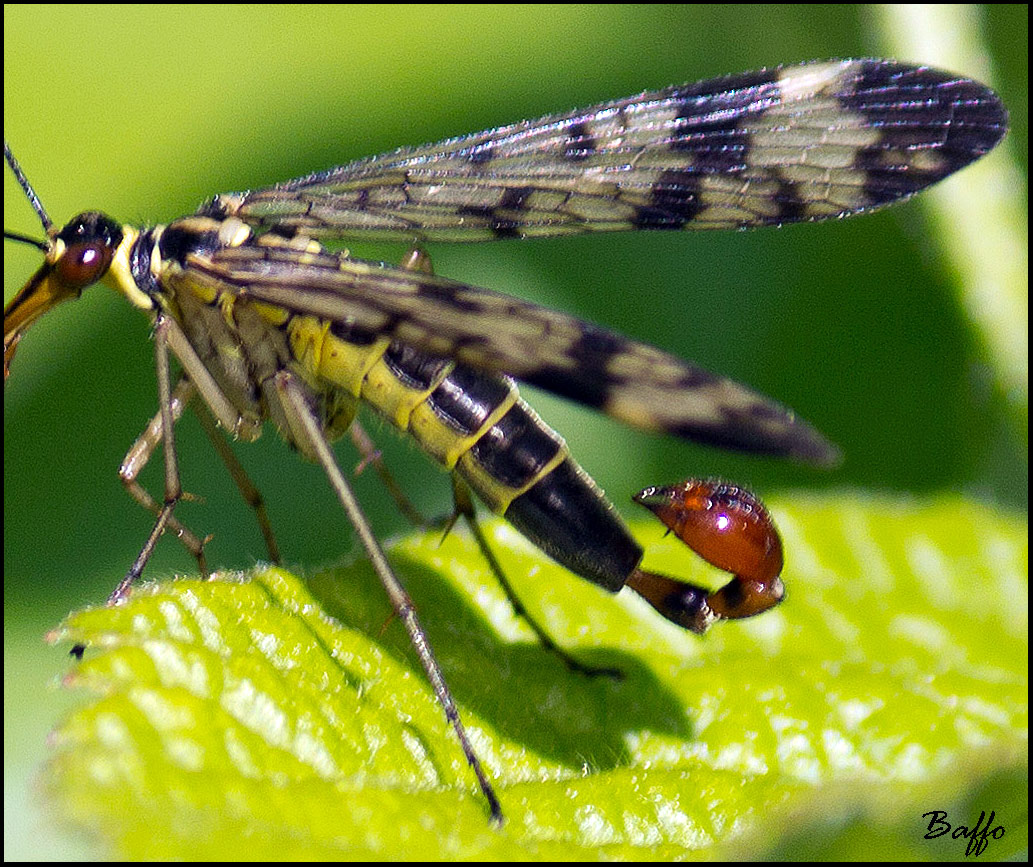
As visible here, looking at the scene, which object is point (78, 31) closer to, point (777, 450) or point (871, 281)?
point (871, 281)

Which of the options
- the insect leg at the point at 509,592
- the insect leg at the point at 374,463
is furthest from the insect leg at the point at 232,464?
Answer: the insect leg at the point at 509,592

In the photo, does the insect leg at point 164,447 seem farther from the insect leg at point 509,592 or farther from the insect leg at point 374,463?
the insect leg at point 509,592

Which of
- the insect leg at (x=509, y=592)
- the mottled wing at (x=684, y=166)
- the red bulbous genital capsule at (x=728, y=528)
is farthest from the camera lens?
the mottled wing at (x=684, y=166)

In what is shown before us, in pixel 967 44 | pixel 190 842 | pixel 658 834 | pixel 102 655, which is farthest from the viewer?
pixel 967 44

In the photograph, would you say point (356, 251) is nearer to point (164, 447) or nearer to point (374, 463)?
point (374, 463)

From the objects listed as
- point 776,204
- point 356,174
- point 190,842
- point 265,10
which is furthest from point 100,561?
point 190,842

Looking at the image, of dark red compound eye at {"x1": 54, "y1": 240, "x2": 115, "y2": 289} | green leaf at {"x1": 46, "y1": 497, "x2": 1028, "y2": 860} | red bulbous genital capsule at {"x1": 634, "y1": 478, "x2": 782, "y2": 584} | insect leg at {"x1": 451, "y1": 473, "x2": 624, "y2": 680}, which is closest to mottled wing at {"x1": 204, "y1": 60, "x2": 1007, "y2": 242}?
dark red compound eye at {"x1": 54, "y1": 240, "x2": 115, "y2": 289}
